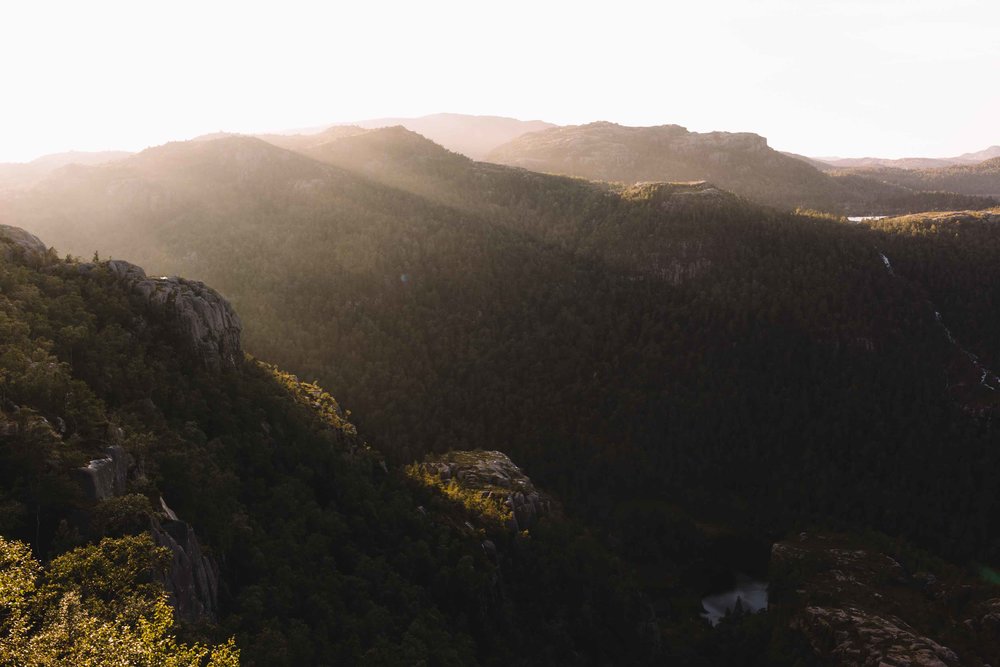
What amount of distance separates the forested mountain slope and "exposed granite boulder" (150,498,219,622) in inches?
1746

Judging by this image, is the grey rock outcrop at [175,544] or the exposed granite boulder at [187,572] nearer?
the grey rock outcrop at [175,544]

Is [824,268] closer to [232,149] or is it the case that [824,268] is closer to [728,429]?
[728,429]

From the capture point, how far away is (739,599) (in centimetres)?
9731

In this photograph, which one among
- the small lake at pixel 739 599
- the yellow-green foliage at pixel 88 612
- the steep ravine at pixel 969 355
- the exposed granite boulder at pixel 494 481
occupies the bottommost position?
the small lake at pixel 739 599

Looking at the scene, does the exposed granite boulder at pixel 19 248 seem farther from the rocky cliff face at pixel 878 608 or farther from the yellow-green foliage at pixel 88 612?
the rocky cliff face at pixel 878 608

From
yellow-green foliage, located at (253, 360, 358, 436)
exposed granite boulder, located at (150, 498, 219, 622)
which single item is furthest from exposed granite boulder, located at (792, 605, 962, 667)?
exposed granite boulder, located at (150, 498, 219, 622)

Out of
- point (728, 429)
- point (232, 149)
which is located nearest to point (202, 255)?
point (232, 149)

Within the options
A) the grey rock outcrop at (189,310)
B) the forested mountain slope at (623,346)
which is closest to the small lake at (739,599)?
the forested mountain slope at (623,346)

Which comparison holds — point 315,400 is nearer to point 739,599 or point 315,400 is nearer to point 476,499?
point 476,499

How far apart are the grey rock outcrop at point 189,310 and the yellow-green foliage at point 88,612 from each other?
33.1m

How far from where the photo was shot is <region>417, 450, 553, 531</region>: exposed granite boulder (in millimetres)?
74438

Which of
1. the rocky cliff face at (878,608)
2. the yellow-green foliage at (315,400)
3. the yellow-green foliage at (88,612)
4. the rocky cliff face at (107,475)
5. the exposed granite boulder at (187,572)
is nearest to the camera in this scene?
the yellow-green foliage at (88,612)

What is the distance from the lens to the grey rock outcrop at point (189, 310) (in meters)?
54.7

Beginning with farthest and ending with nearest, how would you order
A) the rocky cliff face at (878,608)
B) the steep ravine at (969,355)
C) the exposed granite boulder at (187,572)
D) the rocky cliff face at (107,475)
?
1. the steep ravine at (969,355)
2. the rocky cliff face at (878,608)
3. the exposed granite boulder at (187,572)
4. the rocky cliff face at (107,475)
